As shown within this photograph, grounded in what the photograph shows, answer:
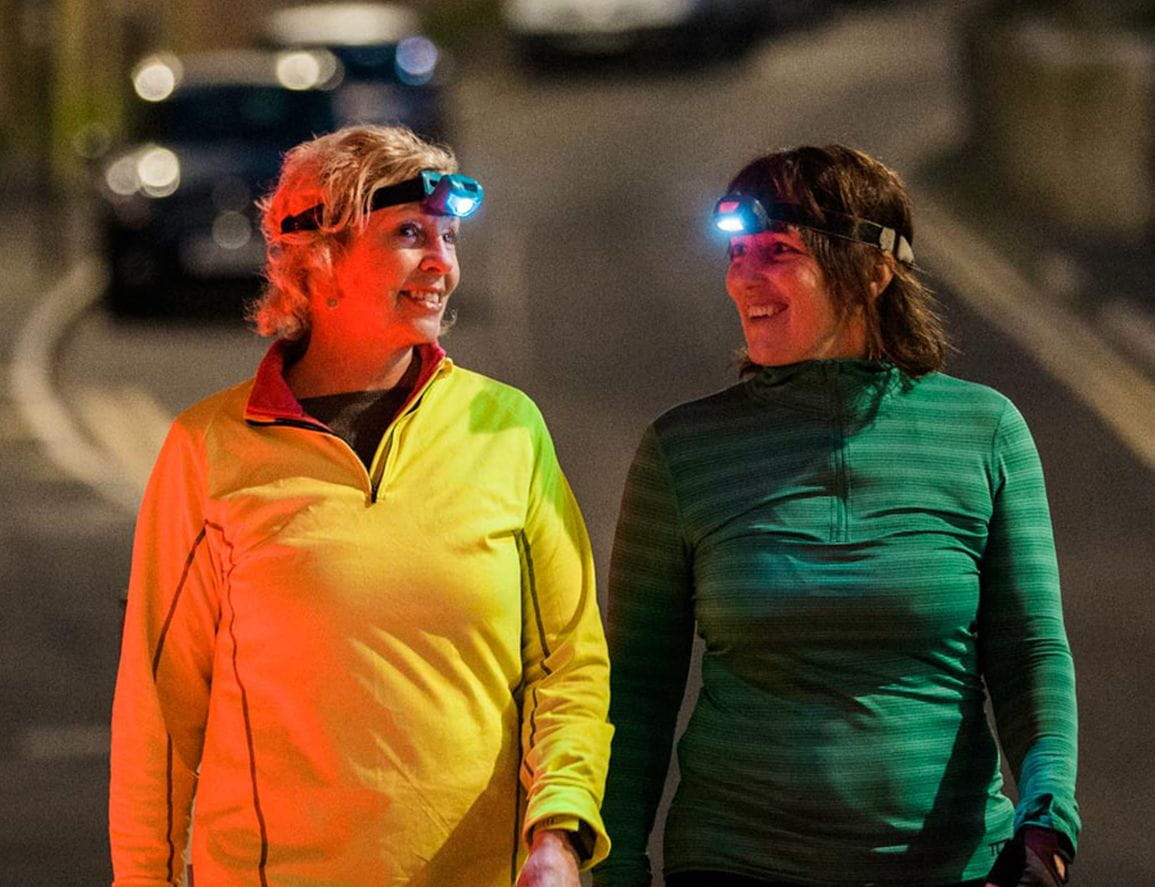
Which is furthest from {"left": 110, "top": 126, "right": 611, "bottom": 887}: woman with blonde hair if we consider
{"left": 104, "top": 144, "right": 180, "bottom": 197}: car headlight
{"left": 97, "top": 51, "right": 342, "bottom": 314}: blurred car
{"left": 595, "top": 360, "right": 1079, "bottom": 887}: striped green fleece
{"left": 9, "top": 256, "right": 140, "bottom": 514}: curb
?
{"left": 104, "top": 144, "right": 180, "bottom": 197}: car headlight

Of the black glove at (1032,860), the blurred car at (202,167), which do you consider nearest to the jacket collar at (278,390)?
the black glove at (1032,860)

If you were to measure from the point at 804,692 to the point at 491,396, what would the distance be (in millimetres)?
667

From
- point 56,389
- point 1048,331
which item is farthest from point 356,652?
point 1048,331

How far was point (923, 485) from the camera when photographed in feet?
13.3

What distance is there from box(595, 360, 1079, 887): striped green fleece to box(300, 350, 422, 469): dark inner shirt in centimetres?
38

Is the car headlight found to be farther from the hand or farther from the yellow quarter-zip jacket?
the hand

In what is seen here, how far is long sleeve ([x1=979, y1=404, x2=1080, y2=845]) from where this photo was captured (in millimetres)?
4000

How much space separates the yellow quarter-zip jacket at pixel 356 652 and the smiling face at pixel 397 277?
8 cm

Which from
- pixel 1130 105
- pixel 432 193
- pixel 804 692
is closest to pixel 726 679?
pixel 804 692

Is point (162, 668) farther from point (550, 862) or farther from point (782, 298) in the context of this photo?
point (782, 298)

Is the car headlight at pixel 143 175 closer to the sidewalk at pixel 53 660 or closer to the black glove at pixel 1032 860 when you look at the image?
the sidewalk at pixel 53 660

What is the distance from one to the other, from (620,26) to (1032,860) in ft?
99.6

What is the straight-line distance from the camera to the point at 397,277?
4.12 metres

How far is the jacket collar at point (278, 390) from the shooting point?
4035 mm
